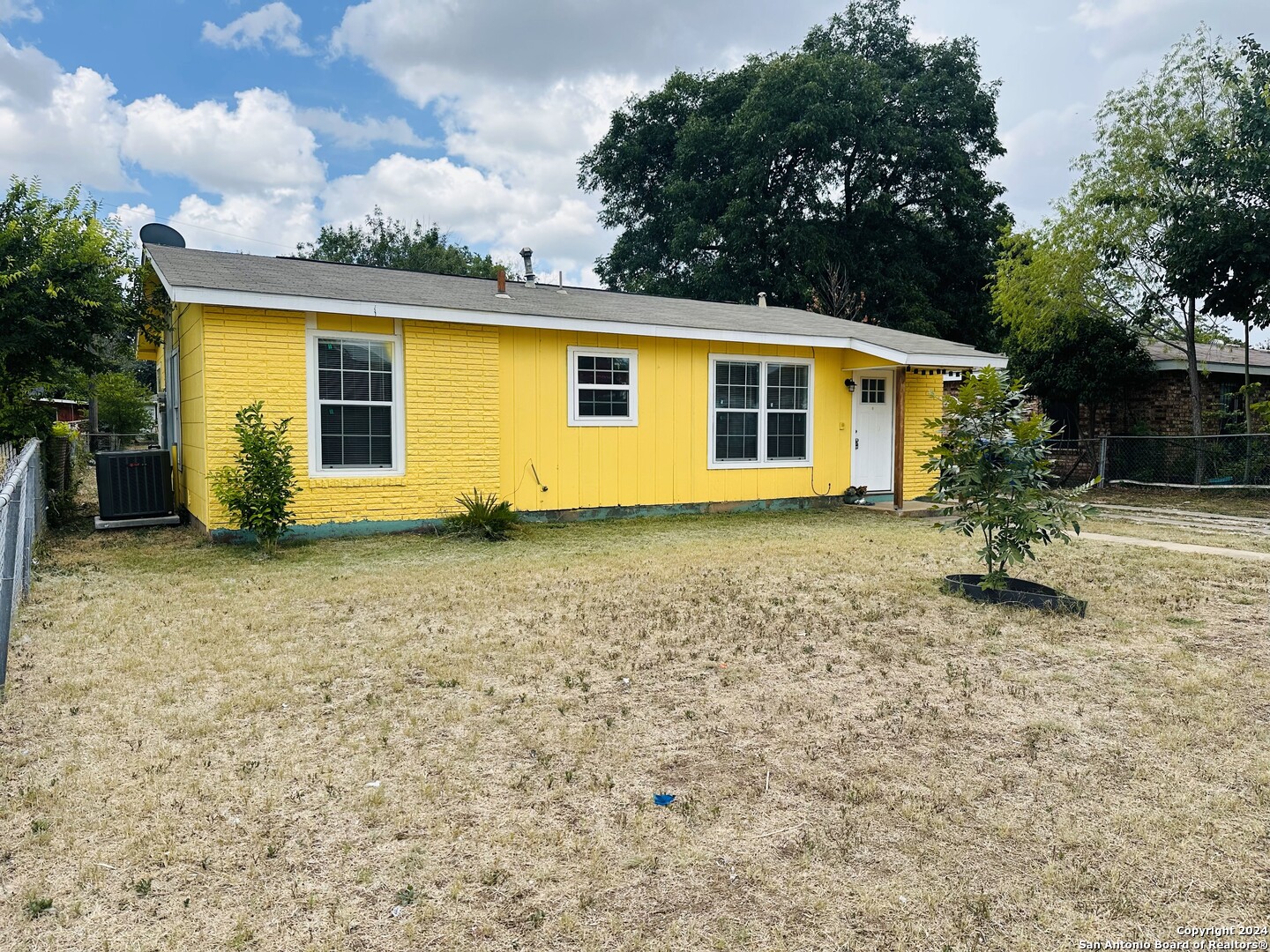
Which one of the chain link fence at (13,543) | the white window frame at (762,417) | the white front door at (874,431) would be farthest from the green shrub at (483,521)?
the white front door at (874,431)

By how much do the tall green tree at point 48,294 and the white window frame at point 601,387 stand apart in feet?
19.3

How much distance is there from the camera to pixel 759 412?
12094mm

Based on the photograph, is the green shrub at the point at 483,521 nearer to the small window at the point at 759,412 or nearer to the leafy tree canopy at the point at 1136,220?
the small window at the point at 759,412

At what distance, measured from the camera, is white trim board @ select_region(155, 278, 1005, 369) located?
820 cm

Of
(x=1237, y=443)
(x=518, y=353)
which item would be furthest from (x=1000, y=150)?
(x=518, y=353)

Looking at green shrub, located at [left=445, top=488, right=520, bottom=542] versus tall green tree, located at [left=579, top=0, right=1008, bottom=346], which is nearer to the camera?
green shrub, located at [left=445, top=488, right=520, bottom=542]

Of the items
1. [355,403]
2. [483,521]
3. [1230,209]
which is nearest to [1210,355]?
[1230,209]

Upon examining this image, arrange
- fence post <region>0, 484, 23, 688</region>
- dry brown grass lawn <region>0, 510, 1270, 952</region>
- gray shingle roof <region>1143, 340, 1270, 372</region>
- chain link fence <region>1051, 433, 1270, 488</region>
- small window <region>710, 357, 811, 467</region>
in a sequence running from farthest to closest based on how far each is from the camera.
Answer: gray shingle roof <region>1143, 340, 1270, 372</region> < chain link fence <region>1051, 433, 1270, 488</region> < small window <region>710, 357, 811, 467</region> < fence post <region>0, 484, 23, 688</region> < dry brown grass lawn <region>0, 510, 1270, 952</region>

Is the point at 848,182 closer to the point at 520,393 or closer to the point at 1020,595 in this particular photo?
the point at 520,393

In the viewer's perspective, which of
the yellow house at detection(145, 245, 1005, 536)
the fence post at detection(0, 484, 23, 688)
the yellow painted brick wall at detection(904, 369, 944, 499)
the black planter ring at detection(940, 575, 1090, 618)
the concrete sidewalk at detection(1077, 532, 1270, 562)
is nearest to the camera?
the fence post at detection(0, 484, 23, 688)

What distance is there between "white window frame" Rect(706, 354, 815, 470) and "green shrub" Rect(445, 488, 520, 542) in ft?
11.4

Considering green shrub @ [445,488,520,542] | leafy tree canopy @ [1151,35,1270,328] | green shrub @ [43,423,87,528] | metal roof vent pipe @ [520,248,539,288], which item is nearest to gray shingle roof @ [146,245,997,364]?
metal roof vent pipe @ [520,248,539,288]

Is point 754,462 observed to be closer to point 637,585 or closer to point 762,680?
point 637,585

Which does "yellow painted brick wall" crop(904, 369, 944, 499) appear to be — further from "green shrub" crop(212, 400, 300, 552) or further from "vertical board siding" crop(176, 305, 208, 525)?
"vertical board siding" crop(176, 305, 208, 525)
